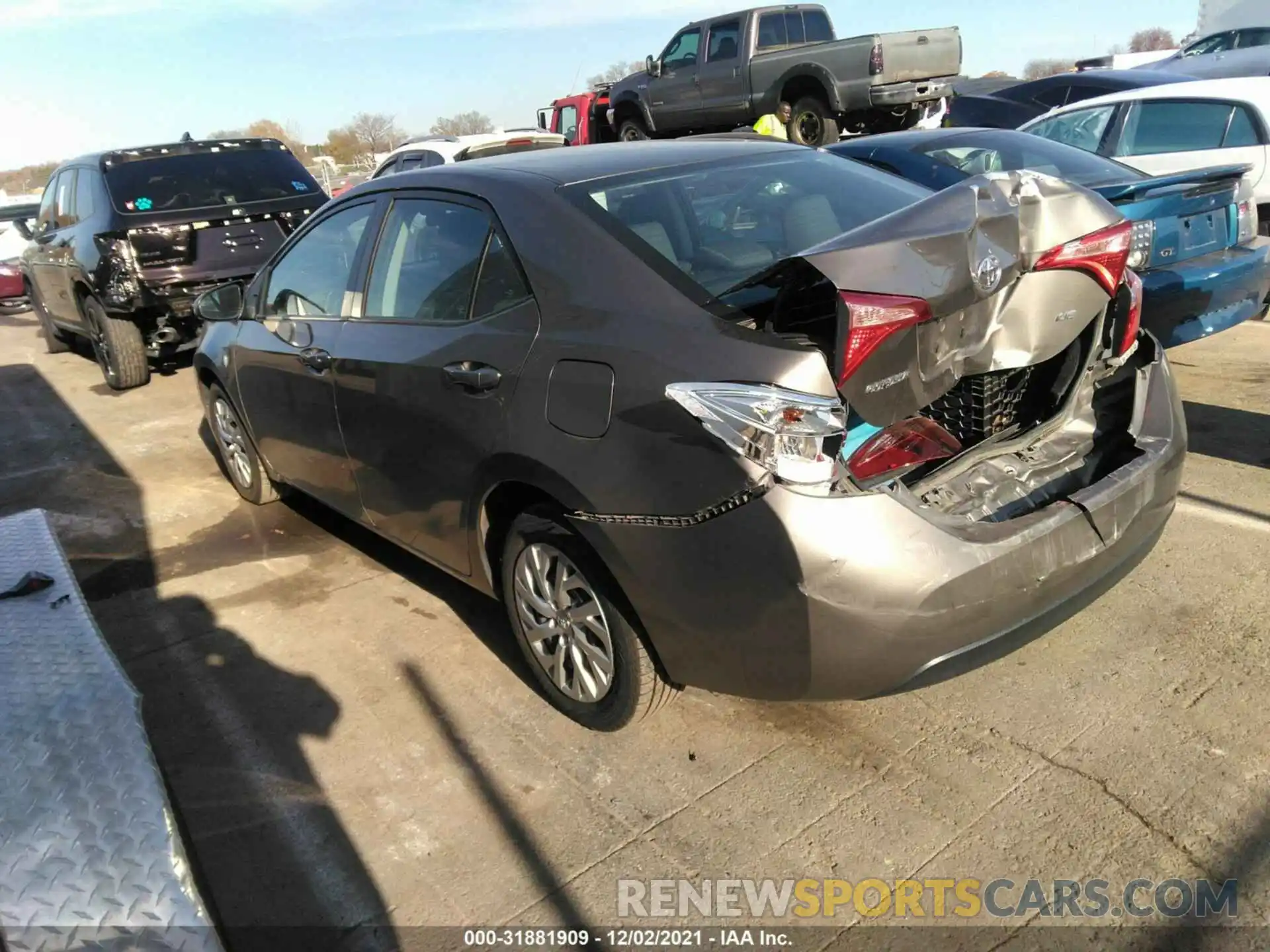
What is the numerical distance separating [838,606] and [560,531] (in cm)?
92

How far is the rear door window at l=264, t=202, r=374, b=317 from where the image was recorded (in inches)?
158

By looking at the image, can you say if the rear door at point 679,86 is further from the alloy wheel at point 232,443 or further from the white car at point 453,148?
the alloy wheel at point 232,443

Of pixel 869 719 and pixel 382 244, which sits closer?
pixel 869 719

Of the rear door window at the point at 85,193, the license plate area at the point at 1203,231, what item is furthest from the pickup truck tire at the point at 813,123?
the rear door window at the point at 85,193

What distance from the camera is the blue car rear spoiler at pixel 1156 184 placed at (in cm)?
527

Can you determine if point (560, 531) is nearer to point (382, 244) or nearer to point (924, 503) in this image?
point (924, 503)

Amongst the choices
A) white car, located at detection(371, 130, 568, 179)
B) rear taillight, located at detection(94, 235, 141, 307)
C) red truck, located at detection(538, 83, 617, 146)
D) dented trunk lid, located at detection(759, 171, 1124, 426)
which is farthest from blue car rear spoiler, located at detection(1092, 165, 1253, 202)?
red truck, located at detection(538, 83, 617, 146)

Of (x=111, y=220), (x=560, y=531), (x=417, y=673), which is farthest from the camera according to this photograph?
(x=111, y=220)

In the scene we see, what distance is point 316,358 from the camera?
404 cm

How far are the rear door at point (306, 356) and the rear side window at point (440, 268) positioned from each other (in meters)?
0.20

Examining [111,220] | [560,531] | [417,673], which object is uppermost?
[111,220]

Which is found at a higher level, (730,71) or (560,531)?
(730,71)

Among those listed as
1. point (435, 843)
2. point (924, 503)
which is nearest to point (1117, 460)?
point (924, 503)

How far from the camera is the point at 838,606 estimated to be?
2.41 m
